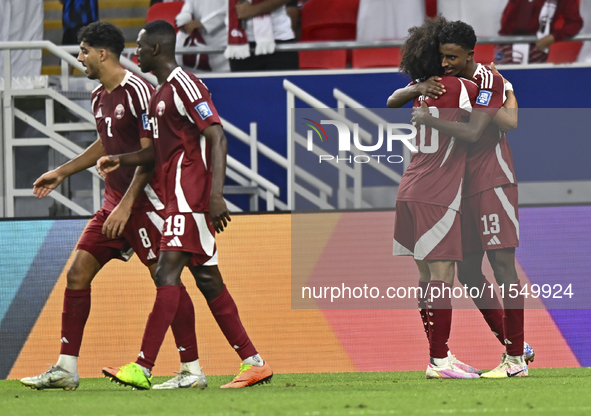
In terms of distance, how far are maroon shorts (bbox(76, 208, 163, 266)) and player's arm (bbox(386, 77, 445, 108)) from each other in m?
1.47

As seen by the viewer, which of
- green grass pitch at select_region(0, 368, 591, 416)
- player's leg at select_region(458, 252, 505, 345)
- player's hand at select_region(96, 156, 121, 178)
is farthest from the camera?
player's leg at select_region(458, 252, 505, 345)

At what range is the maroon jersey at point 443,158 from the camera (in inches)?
175

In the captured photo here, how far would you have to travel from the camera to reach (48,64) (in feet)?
28.5

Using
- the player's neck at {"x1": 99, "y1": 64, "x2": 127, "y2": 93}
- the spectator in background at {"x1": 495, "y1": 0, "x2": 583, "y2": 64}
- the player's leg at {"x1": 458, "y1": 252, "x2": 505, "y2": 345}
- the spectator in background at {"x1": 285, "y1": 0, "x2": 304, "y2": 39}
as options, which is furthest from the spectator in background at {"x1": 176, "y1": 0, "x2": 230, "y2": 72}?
the player's leg at {"x1": 458, "y1": 252, "x2": 505, "y2": 345}

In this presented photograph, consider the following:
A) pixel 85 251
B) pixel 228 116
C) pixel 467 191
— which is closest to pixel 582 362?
pixel 467 191

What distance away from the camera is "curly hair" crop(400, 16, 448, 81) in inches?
176

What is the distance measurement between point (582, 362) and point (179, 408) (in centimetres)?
299

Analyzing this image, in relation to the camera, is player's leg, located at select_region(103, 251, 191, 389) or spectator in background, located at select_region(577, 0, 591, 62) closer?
player's leg, located at select_region(103, 251, 191, 389)

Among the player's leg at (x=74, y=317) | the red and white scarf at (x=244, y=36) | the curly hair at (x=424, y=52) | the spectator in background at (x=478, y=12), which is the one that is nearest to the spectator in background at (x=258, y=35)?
the red and white scarf at (x=244, y=36)

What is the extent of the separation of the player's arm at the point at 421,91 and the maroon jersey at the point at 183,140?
110 centimetres

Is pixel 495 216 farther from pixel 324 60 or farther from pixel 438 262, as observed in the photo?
pixel 324 60

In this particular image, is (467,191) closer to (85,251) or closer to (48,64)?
(85,251)

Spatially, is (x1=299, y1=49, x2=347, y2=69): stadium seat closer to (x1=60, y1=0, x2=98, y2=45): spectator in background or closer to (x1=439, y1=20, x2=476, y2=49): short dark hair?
(x1=60, y1=0, x2=98, y2=45): spectator in background

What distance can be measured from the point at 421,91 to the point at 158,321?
6.12ft
